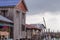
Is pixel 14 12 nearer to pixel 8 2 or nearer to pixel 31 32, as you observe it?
pixel 8 2

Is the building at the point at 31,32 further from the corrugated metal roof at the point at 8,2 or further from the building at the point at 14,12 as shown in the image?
the corrugated metal roof at the point at 8,2

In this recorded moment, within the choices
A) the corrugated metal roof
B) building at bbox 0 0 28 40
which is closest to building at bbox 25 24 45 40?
building at bbox 0 0 28 40

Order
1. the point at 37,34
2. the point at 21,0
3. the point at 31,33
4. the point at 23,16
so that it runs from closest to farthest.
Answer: the point at 21,0
the point at 23,16
the point at 31,33
the point at 37,34

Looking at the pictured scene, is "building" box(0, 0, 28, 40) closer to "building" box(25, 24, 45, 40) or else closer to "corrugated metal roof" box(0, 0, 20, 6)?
"corrugated metal roof" box(0, 0, 20, 6)

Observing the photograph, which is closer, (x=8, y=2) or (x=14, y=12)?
(x=8, y=2)

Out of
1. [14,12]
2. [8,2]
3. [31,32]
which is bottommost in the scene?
[31,32]

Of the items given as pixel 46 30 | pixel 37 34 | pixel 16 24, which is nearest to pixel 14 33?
pixel 16 24

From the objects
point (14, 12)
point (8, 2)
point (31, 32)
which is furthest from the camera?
point (31, 32)

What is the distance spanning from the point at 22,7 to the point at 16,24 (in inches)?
180

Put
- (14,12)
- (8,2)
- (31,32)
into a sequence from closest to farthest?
(8,2) < (14,12) < (31,32)

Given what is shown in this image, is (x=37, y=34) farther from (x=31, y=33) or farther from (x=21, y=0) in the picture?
(x=21, y=0)

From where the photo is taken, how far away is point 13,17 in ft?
130

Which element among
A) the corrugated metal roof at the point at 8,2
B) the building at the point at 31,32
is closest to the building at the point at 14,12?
the corrugated metal roof at the point at 8,2

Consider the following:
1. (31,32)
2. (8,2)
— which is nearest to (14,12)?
(8,2)
